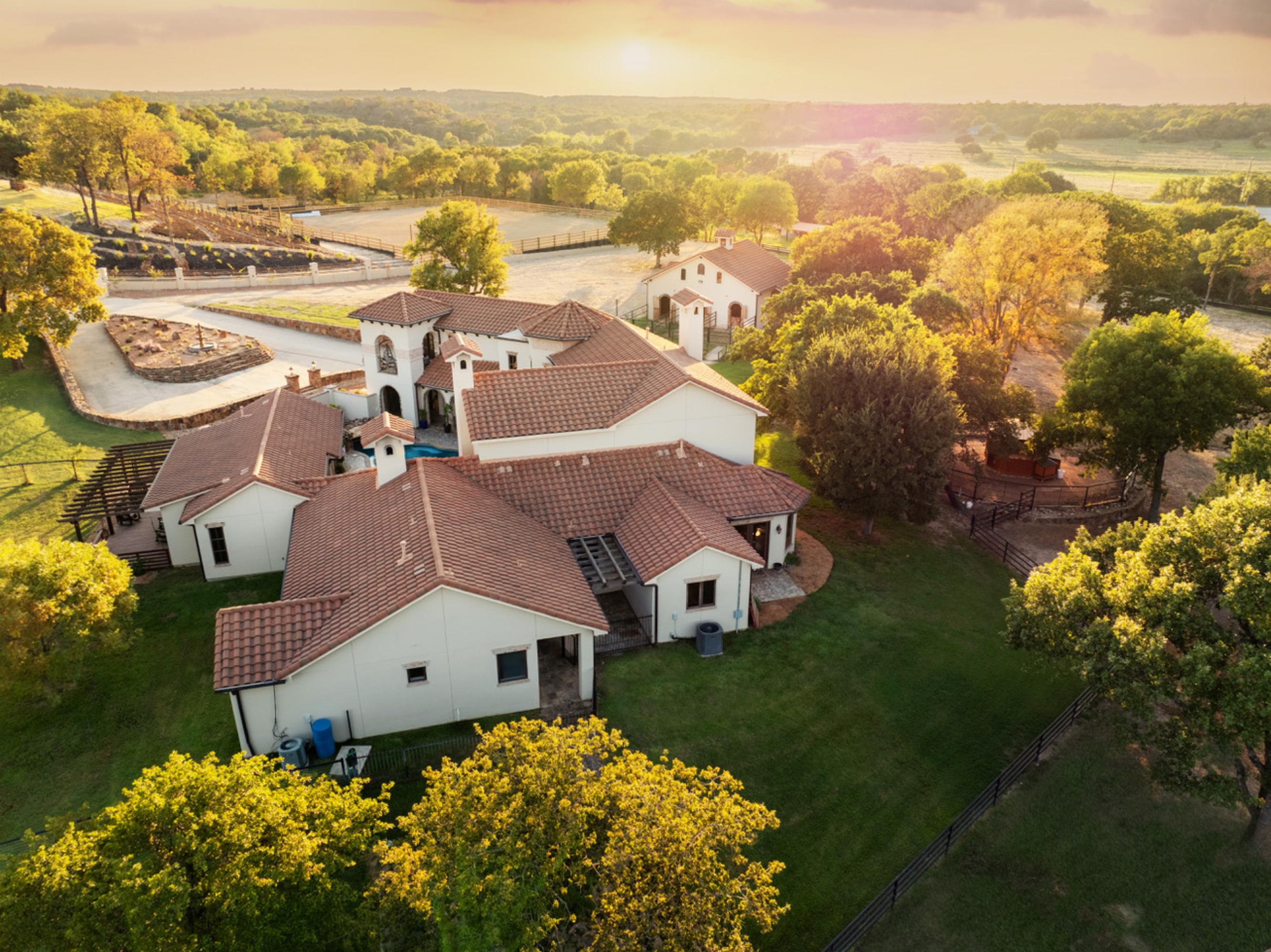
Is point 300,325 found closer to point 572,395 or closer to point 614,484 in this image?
point 572,395

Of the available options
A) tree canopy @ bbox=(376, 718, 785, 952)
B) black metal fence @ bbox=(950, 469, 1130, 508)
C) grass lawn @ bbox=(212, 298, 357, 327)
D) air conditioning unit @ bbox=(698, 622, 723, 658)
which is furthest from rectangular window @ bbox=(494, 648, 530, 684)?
grass lawn @ bbox=(212, 298, 357, 327)

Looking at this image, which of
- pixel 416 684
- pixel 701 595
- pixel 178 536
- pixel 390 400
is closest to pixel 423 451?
pixel 390 400

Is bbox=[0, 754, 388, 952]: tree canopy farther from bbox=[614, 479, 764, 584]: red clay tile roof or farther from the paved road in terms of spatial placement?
the paved road

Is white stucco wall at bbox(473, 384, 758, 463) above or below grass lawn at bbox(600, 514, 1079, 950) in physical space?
above

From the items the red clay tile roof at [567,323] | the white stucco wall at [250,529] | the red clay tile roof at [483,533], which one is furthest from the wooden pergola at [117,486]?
the red clay tile roof at [567,323]

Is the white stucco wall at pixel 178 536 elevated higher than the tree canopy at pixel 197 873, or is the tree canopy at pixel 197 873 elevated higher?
the tree canopy at pixel 197 873

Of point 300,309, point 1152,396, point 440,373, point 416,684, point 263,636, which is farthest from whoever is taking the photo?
point 300,309

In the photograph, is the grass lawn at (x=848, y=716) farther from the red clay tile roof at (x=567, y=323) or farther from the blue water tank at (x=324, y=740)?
the red clay tile roof at (x=567, y=323)
